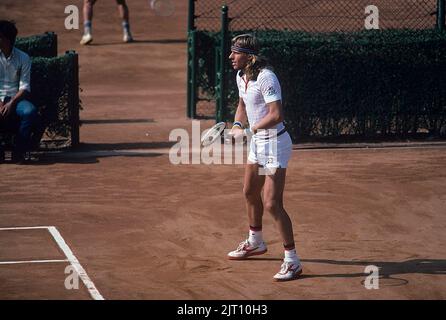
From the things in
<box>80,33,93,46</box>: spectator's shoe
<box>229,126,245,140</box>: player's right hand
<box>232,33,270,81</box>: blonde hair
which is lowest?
<box>229,126,245,140</box>: player's right hand

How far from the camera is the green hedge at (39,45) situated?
56.1 feet

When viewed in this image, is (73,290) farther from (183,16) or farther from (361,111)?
(183,16)

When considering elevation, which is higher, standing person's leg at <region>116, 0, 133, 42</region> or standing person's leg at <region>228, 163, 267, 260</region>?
standing person's leg at <region>116, 0, 133, 42</region>

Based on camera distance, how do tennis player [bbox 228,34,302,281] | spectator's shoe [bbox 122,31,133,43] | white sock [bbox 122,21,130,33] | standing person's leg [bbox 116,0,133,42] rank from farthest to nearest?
spectator's shoe [bbox 122,31,133,43] < white sock [bbox 122,21,130,33] < standing person's leg [bbox 116,0,133,42] < tennis player [bbox 228,34,302,281]

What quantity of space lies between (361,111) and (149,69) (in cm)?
714

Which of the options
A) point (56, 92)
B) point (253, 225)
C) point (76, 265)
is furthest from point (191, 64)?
point (76, 265)

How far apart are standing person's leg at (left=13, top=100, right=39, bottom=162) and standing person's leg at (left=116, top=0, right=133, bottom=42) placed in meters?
8.93

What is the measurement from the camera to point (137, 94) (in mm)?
21062

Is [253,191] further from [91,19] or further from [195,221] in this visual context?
[91,19]

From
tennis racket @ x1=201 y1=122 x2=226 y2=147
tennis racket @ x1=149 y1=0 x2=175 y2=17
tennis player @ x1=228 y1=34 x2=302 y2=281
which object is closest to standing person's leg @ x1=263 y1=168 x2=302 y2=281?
tennis player @ x1=228 y1=34 x2=302 y2=281

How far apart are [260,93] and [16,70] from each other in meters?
5.93

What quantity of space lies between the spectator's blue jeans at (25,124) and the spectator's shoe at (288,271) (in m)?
6.04

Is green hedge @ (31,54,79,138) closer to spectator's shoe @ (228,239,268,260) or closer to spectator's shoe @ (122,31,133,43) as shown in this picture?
spectator's shoe @ (228,239,268,260)

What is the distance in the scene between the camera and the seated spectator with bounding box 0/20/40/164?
1525 centimetres
